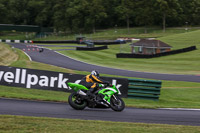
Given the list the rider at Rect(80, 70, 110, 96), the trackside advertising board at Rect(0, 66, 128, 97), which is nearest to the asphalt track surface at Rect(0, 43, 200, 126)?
the rider at Rect(80, 70, 110, 96)

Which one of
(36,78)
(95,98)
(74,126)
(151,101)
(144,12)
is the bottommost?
(151,101)

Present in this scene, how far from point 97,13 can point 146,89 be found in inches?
3641

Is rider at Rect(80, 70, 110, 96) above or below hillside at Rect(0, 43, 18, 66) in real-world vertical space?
below

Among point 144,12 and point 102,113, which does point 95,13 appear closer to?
point 144,12

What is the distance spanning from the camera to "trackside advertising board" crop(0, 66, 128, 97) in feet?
55.0

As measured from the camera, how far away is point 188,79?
88.7 ft

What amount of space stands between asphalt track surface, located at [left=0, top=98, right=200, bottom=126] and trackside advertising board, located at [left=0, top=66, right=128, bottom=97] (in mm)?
3711

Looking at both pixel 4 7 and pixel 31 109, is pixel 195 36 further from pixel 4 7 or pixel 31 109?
pixel 4 7

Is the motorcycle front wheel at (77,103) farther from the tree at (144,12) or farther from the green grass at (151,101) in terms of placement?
the tree at (144,12)

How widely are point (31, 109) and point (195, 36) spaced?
177ft

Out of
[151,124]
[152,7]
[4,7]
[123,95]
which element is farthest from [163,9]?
[151,124]

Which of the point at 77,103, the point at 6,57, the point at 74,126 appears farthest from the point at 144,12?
the point at 74,126

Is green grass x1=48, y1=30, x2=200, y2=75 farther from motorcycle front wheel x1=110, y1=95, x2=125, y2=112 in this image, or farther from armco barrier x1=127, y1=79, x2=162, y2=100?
motorcycle front wheel x1=110, y1=95, x2=125, y2=112

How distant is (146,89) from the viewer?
16.2m
